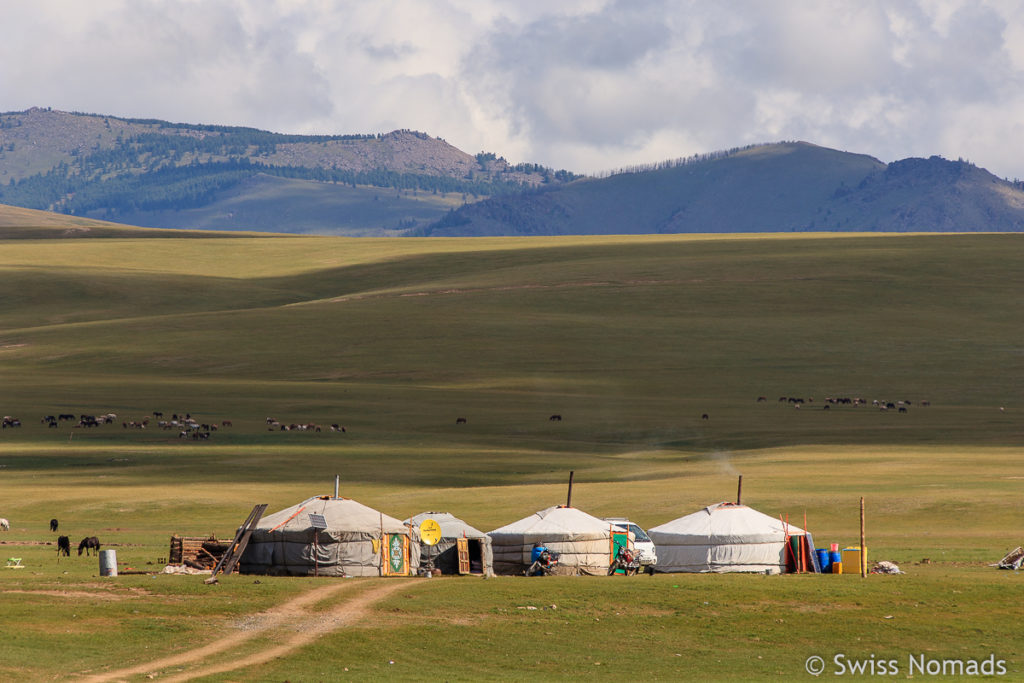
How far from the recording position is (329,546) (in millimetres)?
37875

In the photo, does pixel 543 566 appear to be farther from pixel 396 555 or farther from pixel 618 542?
pixel 396 555

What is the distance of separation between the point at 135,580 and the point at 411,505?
20466mm

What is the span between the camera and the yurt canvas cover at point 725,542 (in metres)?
39.0

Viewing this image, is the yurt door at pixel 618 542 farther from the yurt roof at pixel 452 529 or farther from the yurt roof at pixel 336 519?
the yurt roof at pixel 336 519

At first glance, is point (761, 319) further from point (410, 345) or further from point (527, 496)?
point (527, 496)

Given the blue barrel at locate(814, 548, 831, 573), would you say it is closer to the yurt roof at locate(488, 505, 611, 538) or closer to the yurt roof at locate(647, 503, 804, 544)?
the yurt roof at locate(647, 503, 804, 544)

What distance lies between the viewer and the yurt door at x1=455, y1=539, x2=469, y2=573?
1532 inches

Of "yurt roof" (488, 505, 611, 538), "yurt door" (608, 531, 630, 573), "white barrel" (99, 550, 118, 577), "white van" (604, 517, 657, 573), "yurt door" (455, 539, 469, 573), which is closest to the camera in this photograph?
"white barrel" (99, 550, 118, 577)

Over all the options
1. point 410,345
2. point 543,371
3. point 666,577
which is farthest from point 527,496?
point 410,345

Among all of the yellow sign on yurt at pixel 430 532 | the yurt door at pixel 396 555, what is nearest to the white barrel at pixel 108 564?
the yurt door at pixel 396 555

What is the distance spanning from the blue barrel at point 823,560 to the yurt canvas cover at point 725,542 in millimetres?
809

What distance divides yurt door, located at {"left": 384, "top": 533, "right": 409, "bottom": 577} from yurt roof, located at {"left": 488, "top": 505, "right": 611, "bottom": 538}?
2855 millimetres

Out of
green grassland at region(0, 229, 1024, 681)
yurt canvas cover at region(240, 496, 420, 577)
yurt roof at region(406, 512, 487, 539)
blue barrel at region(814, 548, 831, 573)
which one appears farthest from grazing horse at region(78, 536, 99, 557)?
blue barrel at region(814, 548, 831, 573)

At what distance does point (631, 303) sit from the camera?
474 feet
